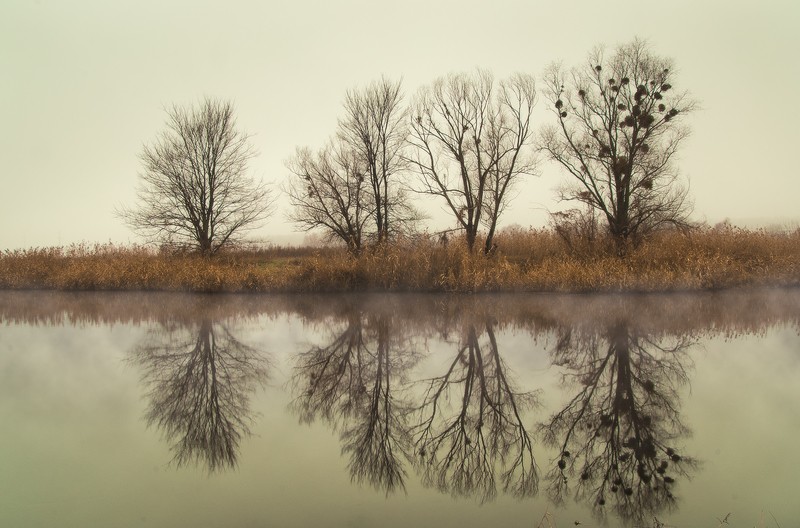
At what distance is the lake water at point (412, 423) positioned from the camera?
4.70 meters

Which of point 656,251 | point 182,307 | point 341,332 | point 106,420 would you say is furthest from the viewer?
point 656,251

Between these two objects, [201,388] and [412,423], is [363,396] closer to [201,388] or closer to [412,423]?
[412,423]

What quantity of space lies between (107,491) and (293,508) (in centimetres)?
190

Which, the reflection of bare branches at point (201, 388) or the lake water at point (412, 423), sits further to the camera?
the reflection of bare branches at point (201, 388)

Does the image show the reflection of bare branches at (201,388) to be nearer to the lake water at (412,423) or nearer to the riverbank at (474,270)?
the lake water at (412,423)

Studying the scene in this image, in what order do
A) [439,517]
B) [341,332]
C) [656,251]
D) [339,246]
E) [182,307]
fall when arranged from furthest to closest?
[339,246]
[656,251]
[182,307]
[341,332]
[439,517]

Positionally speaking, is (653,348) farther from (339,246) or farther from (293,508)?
(339,246)

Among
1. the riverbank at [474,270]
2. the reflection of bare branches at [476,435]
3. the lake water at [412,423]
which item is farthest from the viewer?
the riverbank at [474,270]

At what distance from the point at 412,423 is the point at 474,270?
11.3m

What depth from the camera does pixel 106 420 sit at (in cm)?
695

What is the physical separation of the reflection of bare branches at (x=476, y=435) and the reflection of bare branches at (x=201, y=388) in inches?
87.9

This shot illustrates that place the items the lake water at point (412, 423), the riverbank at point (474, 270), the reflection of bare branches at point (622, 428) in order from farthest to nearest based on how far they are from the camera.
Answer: the riverbank at point (474, 270) → the reflection of bare branches at point (622, 428) → the lake water at point (412, 423)

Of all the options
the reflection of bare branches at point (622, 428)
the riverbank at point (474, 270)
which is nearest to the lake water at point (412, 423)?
the reflection of bare branches at point (622, 428)

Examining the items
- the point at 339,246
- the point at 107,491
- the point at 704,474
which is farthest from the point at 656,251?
the point at 107,491
